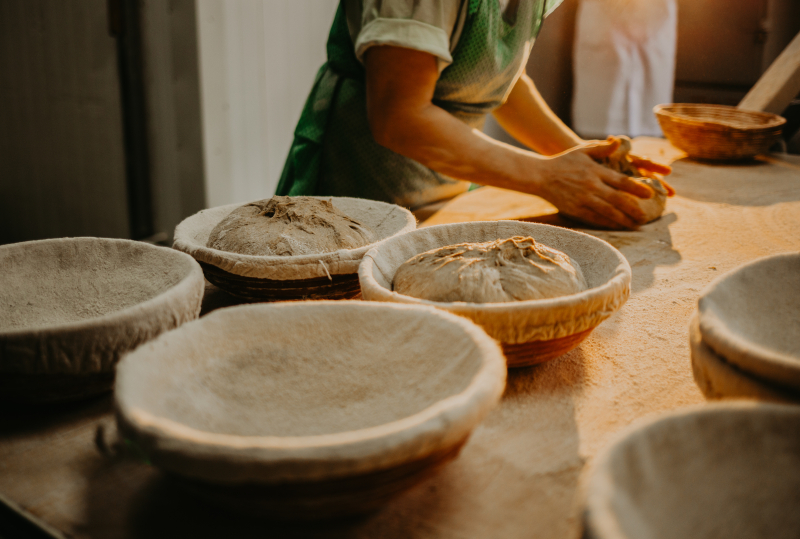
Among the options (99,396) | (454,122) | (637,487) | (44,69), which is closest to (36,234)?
(44,69)

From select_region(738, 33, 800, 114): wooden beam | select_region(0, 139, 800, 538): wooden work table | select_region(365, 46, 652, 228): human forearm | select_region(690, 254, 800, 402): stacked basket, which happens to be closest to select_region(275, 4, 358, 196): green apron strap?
select_region(365, 46, 652, 228): human forearm

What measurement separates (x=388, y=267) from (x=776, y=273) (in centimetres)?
58

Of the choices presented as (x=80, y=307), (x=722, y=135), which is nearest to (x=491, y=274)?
(x=80, y=307)

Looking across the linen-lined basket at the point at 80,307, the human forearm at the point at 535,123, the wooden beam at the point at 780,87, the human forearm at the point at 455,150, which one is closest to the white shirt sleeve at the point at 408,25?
the human forearm at the point at 455,150

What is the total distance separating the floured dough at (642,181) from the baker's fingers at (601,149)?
0.08 feet

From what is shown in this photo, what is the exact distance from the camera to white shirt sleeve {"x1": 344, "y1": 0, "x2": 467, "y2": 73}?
151 centimetres

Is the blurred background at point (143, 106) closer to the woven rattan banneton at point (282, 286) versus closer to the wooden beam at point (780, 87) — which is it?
the wooden beam at point (780, 87)

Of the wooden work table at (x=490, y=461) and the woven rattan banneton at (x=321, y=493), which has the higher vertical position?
the woven rattan banneton at (x=321, y=493)

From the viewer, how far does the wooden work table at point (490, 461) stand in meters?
0.57

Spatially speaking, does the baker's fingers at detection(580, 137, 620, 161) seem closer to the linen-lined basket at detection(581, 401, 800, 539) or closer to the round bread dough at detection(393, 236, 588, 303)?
the round bread dough at detection(393, 236, 588, 303)

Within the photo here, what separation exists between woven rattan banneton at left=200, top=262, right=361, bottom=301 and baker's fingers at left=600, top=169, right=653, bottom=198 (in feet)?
3.23

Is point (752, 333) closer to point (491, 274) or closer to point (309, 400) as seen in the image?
point (491, 274)

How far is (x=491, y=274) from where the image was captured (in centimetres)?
89

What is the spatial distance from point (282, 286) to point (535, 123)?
179cm
